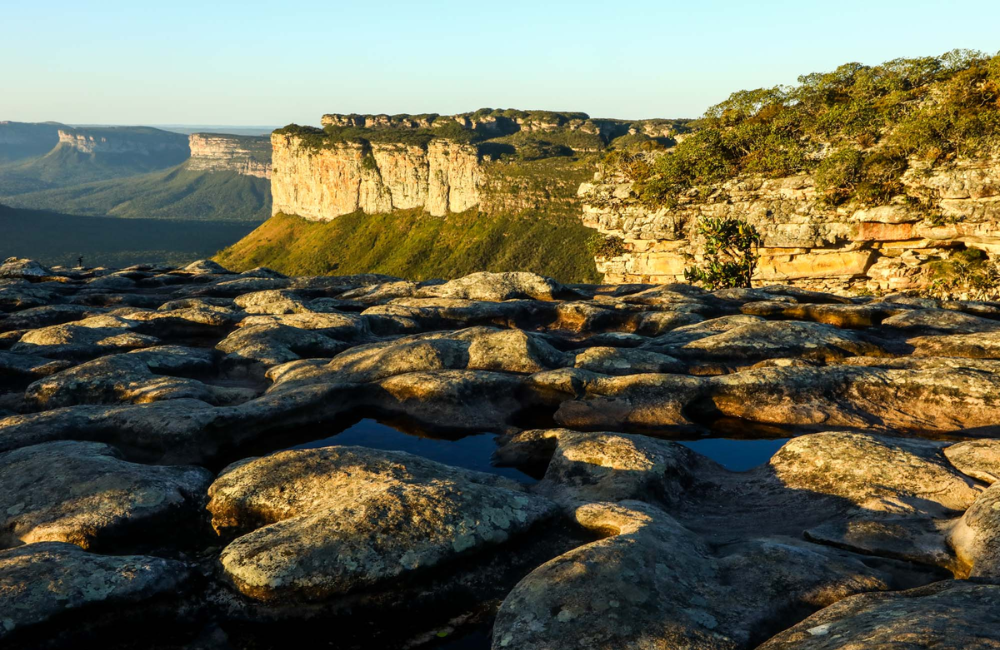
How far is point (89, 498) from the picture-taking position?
1480cm

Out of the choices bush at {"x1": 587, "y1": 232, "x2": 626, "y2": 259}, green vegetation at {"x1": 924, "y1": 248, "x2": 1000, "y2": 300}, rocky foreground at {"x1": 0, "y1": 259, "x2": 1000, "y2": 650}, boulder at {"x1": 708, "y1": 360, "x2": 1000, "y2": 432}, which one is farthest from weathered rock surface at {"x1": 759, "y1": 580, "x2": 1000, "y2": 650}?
bush at {"x1": 587, "y1": 232, "x2": 626, "y2": 259}

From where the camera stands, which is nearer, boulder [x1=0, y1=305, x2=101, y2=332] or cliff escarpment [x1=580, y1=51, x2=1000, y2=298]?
boulder [x1=0, y1=305, x2=101, y2=332]

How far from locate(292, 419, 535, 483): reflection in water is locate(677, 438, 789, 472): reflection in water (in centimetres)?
652

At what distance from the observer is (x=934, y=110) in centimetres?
7731

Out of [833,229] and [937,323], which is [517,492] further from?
[833,229]

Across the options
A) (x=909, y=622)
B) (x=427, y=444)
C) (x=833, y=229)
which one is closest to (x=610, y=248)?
(x=833, y=229)

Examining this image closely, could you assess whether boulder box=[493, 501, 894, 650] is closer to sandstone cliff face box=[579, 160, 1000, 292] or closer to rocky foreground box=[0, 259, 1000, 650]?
rocky foreground box=[0, 259, 1000, 650]

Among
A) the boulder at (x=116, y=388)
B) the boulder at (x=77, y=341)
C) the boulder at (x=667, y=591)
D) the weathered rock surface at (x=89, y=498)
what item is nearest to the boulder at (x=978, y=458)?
the boulder at (x=667, y=591)

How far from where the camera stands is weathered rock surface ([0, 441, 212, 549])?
14094 mm

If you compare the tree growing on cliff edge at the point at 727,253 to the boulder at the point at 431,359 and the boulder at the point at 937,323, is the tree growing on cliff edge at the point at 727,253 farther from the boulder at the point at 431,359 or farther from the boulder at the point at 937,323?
the boulder at the point at 431,359

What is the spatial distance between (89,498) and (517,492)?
10300 mm

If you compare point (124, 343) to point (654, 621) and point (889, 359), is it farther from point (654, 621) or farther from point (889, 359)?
point (889, 359)

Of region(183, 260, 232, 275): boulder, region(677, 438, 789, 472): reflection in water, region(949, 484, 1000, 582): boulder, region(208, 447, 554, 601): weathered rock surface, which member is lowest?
region(677, 438, 789, 472): reflection in water

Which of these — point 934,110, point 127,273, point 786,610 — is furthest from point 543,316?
point 934,110
